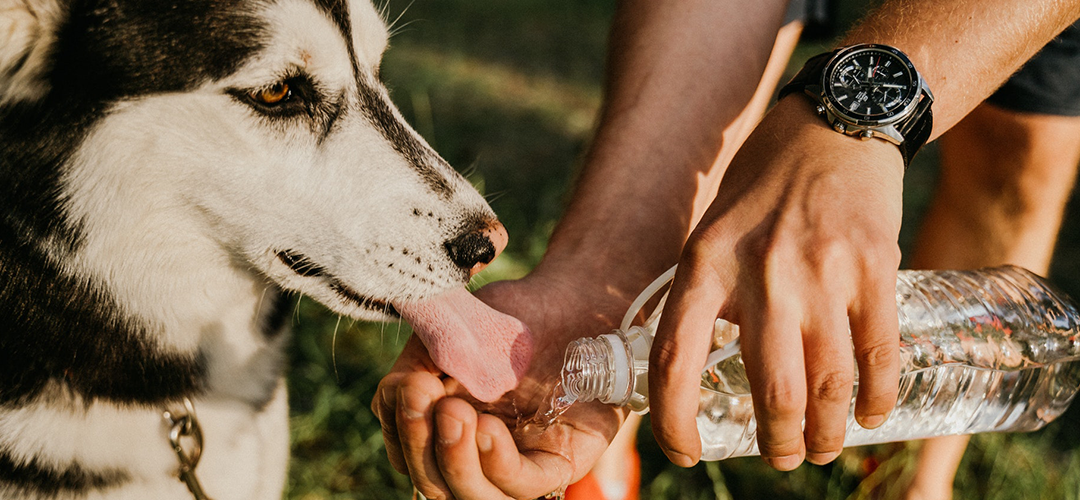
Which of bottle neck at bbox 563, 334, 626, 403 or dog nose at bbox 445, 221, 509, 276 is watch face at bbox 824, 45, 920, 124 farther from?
dog nose at bbox 445, 221, 509, 276

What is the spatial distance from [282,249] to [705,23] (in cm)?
112

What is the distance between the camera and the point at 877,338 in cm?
102

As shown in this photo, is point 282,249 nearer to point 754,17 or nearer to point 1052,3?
point 754,17

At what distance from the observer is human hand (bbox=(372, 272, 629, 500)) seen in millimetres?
1208

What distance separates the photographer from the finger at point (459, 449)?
1.18 m

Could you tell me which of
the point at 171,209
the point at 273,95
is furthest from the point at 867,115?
the point at 171,209

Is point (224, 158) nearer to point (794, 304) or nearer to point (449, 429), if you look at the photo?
point (449, 429)

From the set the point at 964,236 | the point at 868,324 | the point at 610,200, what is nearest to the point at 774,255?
the point at 868,324

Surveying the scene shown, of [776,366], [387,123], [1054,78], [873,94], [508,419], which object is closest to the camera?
[776,366]

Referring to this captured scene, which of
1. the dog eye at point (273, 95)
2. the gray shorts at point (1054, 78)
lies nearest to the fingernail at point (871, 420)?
the dog eye at point (273, 95)

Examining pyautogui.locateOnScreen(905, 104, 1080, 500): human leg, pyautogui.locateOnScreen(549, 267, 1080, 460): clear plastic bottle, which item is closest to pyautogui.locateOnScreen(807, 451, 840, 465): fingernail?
pyautogui.locateOnScreen(549, 267, 1080, 460): clear plastic bottle

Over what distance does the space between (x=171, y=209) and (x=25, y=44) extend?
1.22 feet

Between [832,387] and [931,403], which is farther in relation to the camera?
[931,403]

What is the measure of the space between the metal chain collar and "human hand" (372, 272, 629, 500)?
1.51ft
